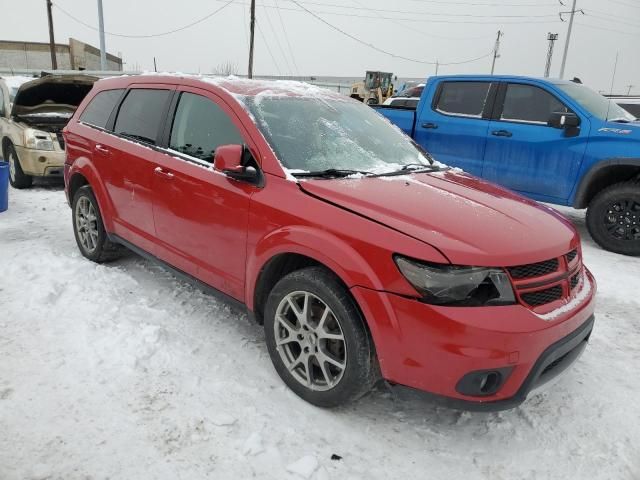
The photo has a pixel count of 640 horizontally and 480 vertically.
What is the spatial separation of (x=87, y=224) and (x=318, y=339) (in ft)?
10.1

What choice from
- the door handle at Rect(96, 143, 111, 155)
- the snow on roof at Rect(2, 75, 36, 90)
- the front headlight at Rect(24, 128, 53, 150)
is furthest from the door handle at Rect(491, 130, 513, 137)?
the snow on roof at Rect(2, 75, 36, 90)

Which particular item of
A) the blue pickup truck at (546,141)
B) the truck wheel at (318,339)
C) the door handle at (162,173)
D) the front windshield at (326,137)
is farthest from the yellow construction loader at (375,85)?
the truck wheel at (318,339)

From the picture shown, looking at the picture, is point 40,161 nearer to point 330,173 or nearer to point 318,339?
point 330,173

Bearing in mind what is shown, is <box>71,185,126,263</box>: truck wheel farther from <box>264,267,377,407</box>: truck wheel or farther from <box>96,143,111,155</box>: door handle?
<box>264,267,377,407</box>: truck wheel

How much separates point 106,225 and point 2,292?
3.10 feet

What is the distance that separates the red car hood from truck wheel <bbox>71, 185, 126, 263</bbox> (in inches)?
102

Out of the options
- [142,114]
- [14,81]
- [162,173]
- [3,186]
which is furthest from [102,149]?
[14,81]

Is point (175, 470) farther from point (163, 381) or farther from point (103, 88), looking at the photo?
point (103, 88)

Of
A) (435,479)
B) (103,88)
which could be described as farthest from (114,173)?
(435,479)

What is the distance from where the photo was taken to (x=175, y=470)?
2.21 m

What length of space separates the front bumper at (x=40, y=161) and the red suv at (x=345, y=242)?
4.01 meters

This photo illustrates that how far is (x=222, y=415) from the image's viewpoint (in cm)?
257

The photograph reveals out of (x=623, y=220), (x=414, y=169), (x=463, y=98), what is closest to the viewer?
(x=414, y=169)

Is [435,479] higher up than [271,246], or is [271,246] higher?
[271,246]
